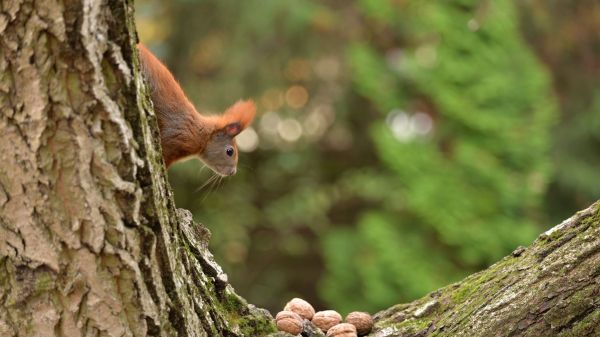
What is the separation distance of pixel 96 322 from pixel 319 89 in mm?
5379

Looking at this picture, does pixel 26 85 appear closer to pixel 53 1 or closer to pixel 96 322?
Result: pixel 53 1

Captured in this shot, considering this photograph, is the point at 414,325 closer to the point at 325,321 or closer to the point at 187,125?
the point at 325,321

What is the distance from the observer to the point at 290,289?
719cm

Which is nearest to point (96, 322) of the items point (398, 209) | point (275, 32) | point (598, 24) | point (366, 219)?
point (366, 219)

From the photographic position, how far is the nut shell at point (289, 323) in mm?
1742

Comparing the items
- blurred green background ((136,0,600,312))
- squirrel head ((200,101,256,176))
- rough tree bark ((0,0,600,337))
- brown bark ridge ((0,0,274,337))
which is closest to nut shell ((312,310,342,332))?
rough tree bark ((0,0,600,337))

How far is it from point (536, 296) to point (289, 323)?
1.67ft

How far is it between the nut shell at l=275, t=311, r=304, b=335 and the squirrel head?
38.7 inches

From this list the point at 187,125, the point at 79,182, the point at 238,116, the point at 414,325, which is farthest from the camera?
the point at 238,116

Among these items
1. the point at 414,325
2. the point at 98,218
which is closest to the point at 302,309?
Answer: the point at 414,325

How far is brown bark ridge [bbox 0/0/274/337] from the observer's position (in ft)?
3.99

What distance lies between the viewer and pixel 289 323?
175cm

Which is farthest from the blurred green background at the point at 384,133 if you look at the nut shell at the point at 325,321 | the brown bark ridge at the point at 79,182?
the brown bark ridge at the point at 79,182

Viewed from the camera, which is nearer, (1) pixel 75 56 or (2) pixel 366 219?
(1) pixel 75 56
